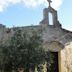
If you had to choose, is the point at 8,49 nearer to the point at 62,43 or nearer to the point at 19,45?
the point at 19,45

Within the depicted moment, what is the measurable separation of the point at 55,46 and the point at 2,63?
4.54 meters

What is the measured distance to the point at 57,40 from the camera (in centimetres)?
1730

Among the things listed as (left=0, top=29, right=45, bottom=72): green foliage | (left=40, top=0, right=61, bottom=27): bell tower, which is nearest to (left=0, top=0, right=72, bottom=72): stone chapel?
(left=40, top=0, right=61, bottom=27): bell tower

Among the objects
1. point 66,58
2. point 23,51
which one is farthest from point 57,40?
point 23,51

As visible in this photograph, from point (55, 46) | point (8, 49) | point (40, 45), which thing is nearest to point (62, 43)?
point (55, 46)

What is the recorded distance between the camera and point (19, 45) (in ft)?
45.4

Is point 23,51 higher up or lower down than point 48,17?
lower down

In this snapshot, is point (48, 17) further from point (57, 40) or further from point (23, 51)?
point (23, 51)

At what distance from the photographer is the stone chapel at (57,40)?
17156mm

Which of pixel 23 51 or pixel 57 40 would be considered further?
pixel 57 40

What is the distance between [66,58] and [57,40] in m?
1.32

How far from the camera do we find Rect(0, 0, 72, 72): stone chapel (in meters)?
17.2

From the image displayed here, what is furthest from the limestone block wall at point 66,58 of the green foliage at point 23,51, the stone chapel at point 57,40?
the green foliage at point 23,51

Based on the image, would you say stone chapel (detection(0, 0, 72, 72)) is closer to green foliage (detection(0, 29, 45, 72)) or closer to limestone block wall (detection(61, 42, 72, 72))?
limestone block wall (detection(61, 42, 72, 72))
